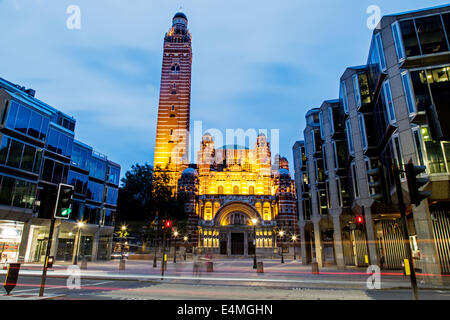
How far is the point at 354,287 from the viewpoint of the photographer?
14.9 metres

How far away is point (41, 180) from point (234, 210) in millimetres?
58735

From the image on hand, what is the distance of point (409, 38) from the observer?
62.6 ft

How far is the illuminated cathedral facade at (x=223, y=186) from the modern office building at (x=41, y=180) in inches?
1111

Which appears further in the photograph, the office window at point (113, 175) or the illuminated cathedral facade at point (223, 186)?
the illuminated cathedral facade at point (223, 186)

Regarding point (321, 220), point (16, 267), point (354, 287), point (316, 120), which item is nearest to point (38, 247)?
point (16, 267)

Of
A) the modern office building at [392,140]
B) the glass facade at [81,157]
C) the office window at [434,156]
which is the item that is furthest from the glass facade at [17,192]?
the office window at [434,156]

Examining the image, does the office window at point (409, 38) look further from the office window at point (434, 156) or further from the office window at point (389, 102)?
the office window at point (434, 156)

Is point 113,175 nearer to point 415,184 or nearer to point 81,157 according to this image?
point 81,157

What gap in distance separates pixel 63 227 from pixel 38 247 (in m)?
4.66

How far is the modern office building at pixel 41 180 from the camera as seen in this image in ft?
92.9

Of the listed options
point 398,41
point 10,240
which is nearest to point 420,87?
point 398,41

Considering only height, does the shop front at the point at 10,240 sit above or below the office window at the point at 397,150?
below

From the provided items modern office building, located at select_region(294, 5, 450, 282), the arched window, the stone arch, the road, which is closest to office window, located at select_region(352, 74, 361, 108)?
modern office building, located at select_region(294, 5, 450, 282)

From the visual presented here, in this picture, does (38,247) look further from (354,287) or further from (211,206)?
(211,206)
